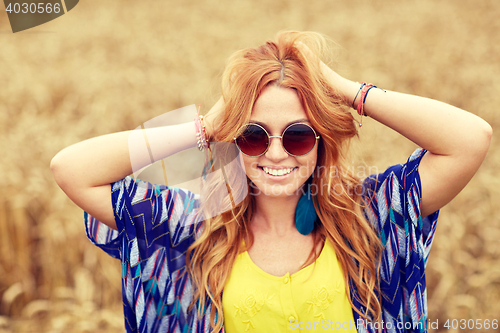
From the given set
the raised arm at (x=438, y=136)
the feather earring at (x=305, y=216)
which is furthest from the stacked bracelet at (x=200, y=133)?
the raised arm at (x=438, y=136)

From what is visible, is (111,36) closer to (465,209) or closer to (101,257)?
(101,257)

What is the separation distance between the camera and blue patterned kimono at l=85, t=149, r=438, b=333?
5.09 ft

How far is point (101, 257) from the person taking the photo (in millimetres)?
3434

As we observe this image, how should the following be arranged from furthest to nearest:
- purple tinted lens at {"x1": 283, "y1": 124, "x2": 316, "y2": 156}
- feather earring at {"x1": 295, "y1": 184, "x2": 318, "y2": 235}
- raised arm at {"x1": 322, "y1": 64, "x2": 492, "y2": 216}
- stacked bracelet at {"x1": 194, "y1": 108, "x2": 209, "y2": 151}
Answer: feather earring at {"x1": 295, "y1": 184, "x2": 318, "y2": 235}
stacked bracelet at {"x1": 194, "y1": 108, "x2": 209, "y2": 151}
purple tinted lens at {"x1": 283, "y1": 124, "x2": 316, "y2": 156}
raised arm at {"x1": 322, "y1": 64, "x2": 492, "y2": 216}

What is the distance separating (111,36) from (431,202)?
576 centimetres

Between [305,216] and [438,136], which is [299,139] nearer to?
[305,216]

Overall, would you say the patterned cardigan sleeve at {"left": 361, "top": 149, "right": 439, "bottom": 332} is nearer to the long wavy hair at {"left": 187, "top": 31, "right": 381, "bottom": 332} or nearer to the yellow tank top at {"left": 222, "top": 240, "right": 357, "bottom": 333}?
the long wavy hair at {"left": 187, "top": 31, "right": 381, "bottom": 332}

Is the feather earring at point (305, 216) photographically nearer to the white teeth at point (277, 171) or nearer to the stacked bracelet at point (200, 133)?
the white teeth at point (277, 171)

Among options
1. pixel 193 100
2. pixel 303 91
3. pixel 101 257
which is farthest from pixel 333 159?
pixel 193 100

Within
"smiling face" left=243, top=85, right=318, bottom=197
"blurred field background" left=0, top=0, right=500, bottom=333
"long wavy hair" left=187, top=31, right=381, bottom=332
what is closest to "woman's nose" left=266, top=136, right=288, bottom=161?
"smiling face" left=243, top=85, right=318, bottom=197

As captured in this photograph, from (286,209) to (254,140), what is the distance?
444mm

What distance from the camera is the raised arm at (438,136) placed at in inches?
54.4

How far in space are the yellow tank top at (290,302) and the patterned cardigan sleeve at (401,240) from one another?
204mm

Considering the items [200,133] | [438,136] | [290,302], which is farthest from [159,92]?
[438,136]
